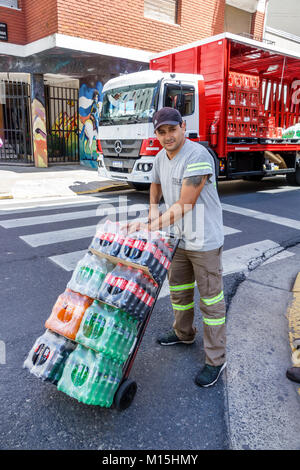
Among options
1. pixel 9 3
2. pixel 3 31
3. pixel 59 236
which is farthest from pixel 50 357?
pixel 9 3

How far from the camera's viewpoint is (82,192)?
1046 cm

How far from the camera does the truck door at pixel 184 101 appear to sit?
8648 mm

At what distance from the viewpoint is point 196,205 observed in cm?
267

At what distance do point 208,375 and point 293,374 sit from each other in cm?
62

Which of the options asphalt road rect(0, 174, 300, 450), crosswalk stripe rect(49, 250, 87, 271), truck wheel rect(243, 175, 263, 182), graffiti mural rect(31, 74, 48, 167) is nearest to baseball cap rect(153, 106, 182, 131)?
asphalt road rect(0, 174, 300, 450)

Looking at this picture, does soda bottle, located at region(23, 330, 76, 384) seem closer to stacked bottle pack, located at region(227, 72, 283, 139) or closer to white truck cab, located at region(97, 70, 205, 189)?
white truck cab, located at region(97, 70, 205, 189)

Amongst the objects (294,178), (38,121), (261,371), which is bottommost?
(261,371)

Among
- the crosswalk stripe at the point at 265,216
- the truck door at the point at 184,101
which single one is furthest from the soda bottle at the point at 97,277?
the truck door at the point at 184,101

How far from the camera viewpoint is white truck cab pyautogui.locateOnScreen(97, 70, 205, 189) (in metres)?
8.62

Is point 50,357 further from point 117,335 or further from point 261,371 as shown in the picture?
point 261,371

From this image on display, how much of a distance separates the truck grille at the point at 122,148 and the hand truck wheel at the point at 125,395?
22.8 feet

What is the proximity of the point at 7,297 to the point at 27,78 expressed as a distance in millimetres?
13019

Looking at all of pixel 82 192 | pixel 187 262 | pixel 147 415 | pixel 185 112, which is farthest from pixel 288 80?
pixel 147 415

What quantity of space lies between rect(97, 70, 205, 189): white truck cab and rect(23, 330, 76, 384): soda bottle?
21.7 feet
